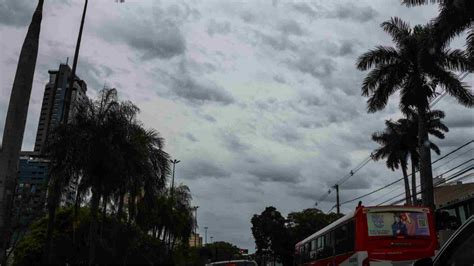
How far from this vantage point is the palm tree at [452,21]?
1839 centimetres

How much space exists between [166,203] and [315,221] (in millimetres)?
30613

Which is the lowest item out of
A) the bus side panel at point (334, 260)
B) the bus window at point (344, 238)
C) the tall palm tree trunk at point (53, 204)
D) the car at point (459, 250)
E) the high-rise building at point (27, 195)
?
the car at point (459, 250)

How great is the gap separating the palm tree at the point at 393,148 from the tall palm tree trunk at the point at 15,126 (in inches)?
1551

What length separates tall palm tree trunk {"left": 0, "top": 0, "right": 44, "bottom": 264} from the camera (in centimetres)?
900

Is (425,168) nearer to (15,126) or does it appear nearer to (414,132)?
(414,132)

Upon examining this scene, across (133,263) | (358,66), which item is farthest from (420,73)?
(133,263)

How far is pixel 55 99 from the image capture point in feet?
77.0

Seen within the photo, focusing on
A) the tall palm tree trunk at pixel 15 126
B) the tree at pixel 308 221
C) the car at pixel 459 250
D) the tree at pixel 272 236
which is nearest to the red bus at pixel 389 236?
the tall palm tree trunk at pixel 15 126

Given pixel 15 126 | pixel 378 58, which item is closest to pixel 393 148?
pixel 378 58

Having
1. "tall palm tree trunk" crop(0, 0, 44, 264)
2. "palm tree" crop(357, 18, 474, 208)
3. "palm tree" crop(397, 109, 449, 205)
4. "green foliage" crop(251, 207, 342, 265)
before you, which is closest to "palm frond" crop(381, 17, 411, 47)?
"palm tree" crop(357, 18, 474, 208)

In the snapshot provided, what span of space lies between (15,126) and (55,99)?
48.5ft

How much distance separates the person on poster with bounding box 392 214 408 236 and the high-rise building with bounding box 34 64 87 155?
1372cm

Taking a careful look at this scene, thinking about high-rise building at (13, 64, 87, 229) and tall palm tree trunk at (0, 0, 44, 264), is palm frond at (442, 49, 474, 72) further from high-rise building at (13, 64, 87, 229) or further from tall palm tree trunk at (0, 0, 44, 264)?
tall palm tree trunk at (0, 0, 44, 264)

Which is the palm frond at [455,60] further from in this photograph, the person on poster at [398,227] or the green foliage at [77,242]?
the green foliage at [77,242]
